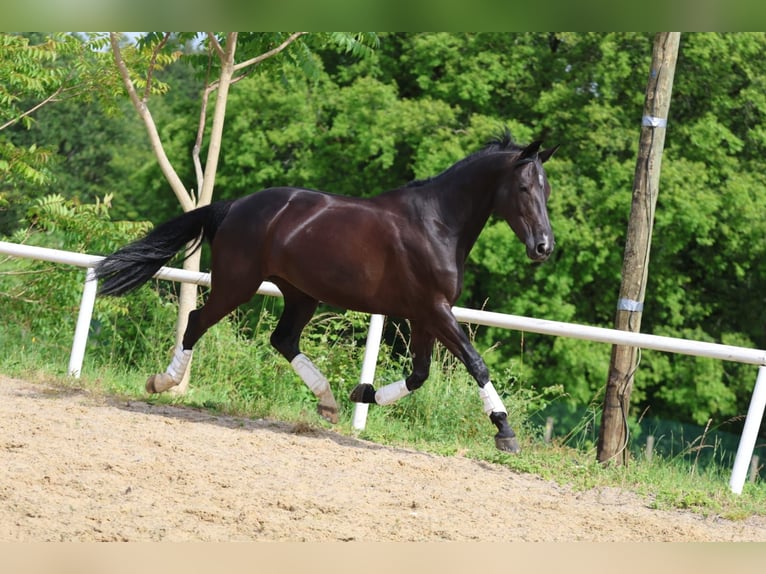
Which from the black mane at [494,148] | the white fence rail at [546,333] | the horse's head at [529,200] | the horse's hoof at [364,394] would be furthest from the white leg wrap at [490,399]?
the black mane at [494,148]

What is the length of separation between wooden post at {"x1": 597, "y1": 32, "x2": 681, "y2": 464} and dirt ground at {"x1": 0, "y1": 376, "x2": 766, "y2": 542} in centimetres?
150

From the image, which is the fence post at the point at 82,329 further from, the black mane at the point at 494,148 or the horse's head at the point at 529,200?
the horse's head at the point at 529,200

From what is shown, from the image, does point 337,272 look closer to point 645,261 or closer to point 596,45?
point 645,261

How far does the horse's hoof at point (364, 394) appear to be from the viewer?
6773 mm

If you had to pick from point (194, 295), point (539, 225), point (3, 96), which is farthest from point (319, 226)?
point (3, 96)

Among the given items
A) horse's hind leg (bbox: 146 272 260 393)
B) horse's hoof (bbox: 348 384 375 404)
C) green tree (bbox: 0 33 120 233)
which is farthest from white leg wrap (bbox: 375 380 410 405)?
green tree (bbox: 0 33 120 233)

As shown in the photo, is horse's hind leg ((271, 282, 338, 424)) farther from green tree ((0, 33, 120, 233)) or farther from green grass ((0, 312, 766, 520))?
green tree ((0, 33, 120, 233))

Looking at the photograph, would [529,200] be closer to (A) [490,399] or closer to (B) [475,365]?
(B) [475,365]

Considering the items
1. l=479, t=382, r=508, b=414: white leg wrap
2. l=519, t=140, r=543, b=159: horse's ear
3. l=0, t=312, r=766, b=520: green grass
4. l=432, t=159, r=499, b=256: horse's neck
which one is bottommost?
l=0, t=312, r=766, b=520: green grass

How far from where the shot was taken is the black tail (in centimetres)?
710

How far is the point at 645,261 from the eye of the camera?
24.6 ft

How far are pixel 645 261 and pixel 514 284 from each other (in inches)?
590

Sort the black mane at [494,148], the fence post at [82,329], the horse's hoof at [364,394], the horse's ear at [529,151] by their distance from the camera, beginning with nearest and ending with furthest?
1. the horse's ear at [529,151]
2. the black mane at [494,148]
3. the horse's hoof at [364,394]
4. the fence post at [82,329]

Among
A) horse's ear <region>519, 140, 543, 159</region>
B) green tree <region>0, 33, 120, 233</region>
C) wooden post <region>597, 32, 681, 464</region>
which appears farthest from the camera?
green tree <region>0, 33, 120, 233</region>
